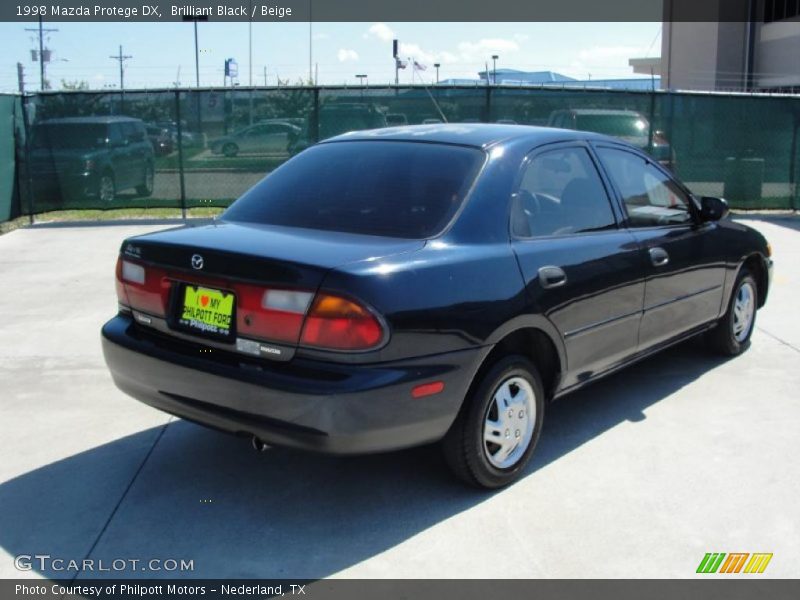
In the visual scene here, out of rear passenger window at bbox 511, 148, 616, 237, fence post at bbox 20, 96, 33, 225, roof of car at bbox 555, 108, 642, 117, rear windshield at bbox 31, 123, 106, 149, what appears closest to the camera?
rear passenger window at bbox 511, 148, 616, 237

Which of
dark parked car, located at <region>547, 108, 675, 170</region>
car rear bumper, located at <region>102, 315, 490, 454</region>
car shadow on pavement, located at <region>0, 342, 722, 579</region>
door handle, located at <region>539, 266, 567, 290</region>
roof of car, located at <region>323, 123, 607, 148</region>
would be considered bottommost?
car shadow on pavement, located at <region>0, 342, 722, 579</region>

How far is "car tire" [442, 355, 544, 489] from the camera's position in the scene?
3789 millimetres

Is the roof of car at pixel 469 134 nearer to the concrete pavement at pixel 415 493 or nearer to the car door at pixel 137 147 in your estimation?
the concrete pavement at pixel 415 493

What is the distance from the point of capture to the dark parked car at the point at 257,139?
44.9ft

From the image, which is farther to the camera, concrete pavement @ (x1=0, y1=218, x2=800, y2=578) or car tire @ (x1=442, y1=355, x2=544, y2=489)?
car tire @ (x1=442, y1=355, x2=544, y2=489)

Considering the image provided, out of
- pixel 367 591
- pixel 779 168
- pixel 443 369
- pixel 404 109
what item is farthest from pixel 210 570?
pixel 779 168

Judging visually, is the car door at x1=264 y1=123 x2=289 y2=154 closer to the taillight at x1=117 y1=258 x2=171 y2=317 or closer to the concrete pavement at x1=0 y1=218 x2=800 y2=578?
the concrete pavement at x1=0 y1=218 x2=800 y2=578

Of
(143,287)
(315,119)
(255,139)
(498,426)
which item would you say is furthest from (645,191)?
(255,139)

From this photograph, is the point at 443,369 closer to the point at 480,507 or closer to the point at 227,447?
the point at 480,507

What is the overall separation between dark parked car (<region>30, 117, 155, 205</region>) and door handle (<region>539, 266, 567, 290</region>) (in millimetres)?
10796

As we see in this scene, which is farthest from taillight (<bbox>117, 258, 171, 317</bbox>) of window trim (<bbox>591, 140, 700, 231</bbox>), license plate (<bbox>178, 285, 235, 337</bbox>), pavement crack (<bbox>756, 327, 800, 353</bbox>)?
pavement crack (<bbox>756, 327, 800, 353</bbox>)

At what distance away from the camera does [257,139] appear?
13.7m

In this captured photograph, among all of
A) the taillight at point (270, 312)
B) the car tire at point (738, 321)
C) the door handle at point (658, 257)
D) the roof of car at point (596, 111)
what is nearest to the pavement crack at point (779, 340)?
the car tire at point (738, 321)

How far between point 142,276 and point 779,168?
13.0m
